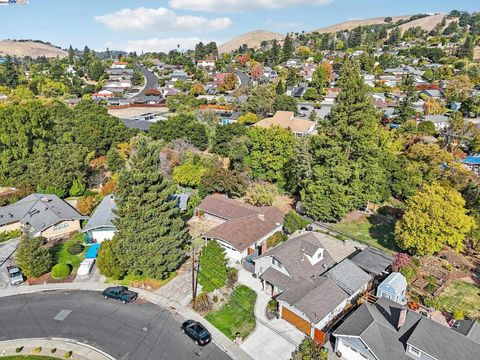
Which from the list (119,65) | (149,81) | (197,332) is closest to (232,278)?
(197,332)

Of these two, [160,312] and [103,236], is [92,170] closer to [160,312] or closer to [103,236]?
[103,236]

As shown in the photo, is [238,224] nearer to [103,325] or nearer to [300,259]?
[300,259]

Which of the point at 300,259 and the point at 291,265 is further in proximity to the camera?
the point at 300,259

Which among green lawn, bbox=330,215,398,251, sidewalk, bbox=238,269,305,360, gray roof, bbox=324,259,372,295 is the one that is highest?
gray roof, bbox=324,259,372,295

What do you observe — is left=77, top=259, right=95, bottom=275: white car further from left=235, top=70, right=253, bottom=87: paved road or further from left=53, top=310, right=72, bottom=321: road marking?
left=235, top=70, right=253, bottom=87: paved road

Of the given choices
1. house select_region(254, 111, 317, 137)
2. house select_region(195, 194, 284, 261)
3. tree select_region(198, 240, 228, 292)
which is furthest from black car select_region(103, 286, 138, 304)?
house select_region(254, 111, 317, 137)

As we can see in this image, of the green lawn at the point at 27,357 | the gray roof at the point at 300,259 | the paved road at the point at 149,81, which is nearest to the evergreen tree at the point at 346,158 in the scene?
the gray roof at the point at 300,259
